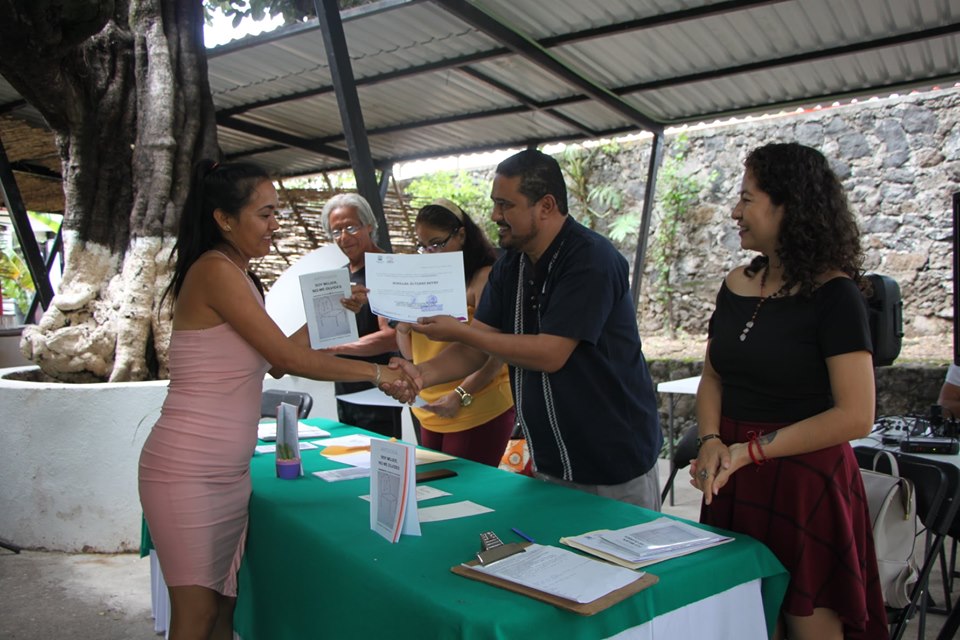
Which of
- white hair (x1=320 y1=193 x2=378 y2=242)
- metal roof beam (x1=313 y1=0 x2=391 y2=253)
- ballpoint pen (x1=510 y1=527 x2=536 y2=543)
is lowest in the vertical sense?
ballpoint pen (x1=510 y1=527 x2=536 y2=543)

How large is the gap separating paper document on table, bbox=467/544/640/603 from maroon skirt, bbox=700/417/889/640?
56 cm

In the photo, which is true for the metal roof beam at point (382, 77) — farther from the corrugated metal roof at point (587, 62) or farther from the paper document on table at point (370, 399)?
the paper document on table at point (370, 399)

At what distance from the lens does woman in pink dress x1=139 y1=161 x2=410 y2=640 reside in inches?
85.2

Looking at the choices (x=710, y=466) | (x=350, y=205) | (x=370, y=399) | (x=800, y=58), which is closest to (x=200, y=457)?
(x=710, y=466)

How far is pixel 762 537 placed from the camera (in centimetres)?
197

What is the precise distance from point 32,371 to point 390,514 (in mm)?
4619

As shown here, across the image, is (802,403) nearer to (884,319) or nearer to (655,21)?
(884,319)

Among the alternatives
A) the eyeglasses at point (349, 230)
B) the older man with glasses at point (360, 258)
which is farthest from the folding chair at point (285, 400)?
the eyeglasses at point (349, 230)

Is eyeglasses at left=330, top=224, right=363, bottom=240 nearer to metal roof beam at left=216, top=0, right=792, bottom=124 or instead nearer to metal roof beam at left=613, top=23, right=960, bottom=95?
metal roof beam at left=216, top=0, right=792, bottom=124

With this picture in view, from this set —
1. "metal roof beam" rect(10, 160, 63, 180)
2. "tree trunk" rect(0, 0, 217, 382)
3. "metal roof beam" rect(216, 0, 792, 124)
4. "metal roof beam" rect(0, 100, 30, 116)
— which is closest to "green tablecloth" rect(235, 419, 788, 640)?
"tree trunk" rect(0, 0, 217, 382)

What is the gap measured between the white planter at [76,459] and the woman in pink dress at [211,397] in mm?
2370

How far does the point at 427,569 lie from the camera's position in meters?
1.67

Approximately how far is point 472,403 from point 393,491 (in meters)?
1.24

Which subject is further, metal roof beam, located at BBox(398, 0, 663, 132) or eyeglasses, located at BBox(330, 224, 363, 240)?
metal roof beam, located at BBox(398, 0, 663, 132)
